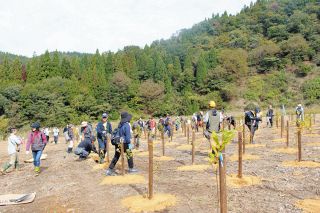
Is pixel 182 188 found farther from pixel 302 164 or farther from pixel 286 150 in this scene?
pixel 286 150

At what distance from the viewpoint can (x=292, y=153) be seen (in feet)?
34.9

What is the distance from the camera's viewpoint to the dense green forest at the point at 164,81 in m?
54.2

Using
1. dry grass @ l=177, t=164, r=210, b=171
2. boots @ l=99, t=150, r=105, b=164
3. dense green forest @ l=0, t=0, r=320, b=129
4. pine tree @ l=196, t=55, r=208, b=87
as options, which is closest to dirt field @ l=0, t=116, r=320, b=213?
dry grass @ l=177, t=164, r=210, b=171

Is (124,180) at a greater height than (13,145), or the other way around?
(13,145)

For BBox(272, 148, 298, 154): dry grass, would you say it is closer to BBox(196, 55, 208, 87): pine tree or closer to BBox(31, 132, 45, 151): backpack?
BBox(31, 132, 45, 151): backpack

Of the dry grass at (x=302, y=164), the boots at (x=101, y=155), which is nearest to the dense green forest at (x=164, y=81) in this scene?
the boots at (x=101, y=155)

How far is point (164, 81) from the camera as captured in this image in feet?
228

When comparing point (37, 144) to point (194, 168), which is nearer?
point (194, 168)

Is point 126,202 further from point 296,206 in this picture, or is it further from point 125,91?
point 125,91

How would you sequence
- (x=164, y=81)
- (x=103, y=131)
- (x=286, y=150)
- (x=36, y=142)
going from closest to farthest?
1. (x=36, y=142)
2. (x=103, y=131)
3. (x=286, y=150)
4. (x=164, y=81)

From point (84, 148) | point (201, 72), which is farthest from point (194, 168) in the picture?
point (201, 72)

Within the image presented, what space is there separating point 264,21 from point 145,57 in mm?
42695

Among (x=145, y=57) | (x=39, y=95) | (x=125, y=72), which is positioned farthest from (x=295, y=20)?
(x=39, y=95)

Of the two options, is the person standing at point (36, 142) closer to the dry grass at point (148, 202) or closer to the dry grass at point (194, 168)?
the dry grass at point (194, 168)
